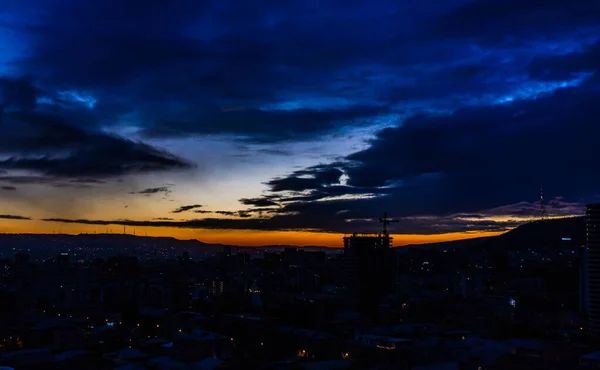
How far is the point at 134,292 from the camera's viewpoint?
110 ft

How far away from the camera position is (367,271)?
1352 inches

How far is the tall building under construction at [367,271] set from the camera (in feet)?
108

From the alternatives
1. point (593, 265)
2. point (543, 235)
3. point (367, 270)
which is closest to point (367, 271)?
point (367, 270)

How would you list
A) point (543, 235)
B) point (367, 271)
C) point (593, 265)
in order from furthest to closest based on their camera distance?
1. point (543, 235)
2. point (367, 271)
3. point (593, 265)

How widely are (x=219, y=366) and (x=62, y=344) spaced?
676cm

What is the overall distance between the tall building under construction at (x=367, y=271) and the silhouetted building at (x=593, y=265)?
10.1m

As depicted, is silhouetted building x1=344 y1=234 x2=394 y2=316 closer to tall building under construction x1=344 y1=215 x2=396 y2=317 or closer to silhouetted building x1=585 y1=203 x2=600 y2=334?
tall building under construction x1=344 y1=215 x2=396 y2=317

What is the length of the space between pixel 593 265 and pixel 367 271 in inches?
485

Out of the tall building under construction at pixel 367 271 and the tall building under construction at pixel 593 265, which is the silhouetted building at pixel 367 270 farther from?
the tall building under construction at pixel 593 265

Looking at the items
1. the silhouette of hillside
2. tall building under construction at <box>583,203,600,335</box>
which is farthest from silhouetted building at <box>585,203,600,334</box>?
the silhouette of hillside

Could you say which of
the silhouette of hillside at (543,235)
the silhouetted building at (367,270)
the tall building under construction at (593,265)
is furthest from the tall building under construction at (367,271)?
the silhouette of hillside at (543,235)

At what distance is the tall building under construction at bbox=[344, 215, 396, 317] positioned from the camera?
108ft

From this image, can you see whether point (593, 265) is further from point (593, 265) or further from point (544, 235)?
point (544, 235)

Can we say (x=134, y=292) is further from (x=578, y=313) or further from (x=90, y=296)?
(x=578, y=313)
